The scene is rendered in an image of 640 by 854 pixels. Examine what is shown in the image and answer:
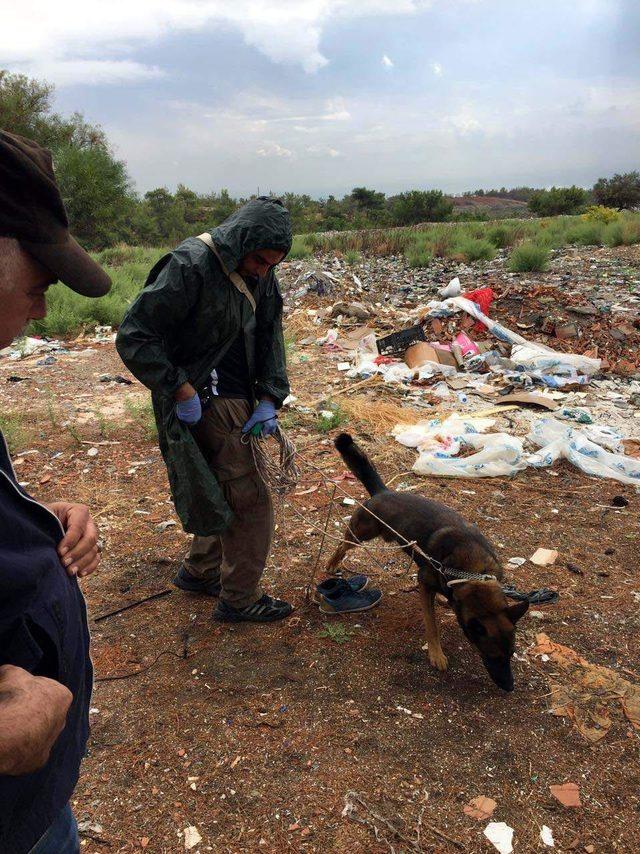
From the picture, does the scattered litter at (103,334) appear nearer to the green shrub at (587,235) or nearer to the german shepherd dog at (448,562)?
the german shepherd dog at (448,562)

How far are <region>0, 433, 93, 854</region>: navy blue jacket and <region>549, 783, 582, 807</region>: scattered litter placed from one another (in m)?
1.87

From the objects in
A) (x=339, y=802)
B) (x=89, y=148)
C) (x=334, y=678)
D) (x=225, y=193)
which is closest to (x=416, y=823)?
(x=339, y=802)

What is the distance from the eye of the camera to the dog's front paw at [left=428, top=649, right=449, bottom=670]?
9.24 feet

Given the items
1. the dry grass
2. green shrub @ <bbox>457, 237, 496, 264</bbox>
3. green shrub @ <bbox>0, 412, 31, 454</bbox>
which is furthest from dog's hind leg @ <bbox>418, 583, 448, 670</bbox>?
green shrub @ <bbox>457, 237, 496, 264</bbox>

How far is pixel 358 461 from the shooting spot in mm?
3312

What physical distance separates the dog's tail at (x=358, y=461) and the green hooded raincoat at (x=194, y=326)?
72cm

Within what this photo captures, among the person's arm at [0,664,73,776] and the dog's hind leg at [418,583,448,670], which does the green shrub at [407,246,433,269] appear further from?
the person's arm at [0,664,73,776]

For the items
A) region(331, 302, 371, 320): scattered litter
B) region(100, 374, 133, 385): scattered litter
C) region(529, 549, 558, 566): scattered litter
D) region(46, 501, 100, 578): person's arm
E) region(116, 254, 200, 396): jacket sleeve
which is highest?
region(116, 254, 200, 396): jacket sleeve

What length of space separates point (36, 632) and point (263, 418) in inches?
76.9

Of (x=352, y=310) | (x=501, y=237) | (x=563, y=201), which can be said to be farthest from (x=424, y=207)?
(x=352, y=310)

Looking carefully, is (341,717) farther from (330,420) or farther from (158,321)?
(330,420)

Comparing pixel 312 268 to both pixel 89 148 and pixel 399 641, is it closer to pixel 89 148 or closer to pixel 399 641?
pixel 399 641

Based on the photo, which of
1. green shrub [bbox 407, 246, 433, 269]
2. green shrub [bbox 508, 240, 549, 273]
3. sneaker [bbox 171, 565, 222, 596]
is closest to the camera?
sneaker [bbox 171, 565, 222, 596]

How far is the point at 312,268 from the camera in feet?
49.9
